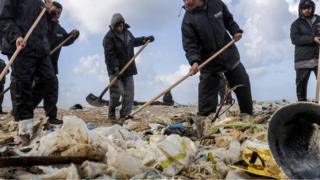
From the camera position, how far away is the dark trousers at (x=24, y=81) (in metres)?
6.76

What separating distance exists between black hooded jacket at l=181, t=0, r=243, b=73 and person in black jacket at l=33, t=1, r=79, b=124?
193 cm

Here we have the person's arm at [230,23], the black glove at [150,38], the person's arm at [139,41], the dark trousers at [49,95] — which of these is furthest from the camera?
the black glove at [150,38]

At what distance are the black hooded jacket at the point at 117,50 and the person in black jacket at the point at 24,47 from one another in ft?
8.93

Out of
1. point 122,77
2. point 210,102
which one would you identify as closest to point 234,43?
point 210,102

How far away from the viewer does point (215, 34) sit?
276 inches

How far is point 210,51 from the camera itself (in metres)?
7.09

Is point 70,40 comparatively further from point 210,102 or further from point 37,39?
point 210,102

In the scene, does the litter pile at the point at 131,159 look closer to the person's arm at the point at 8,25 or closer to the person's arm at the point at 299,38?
the person's arm at the point at 8,25

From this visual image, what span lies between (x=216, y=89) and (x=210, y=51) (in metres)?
0.51

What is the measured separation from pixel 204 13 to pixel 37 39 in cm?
215

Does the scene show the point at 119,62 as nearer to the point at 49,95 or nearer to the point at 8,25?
the point at 49,95

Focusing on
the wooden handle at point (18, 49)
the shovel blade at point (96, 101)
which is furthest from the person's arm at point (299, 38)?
the wooden handle at point (18, 49)

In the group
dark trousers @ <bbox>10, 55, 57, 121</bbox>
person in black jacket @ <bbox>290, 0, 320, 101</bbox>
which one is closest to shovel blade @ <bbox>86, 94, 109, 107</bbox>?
person in black jacket @ <bbox>290, 0, 320, 101</bbox>

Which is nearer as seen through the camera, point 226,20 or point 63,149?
point 63,149
